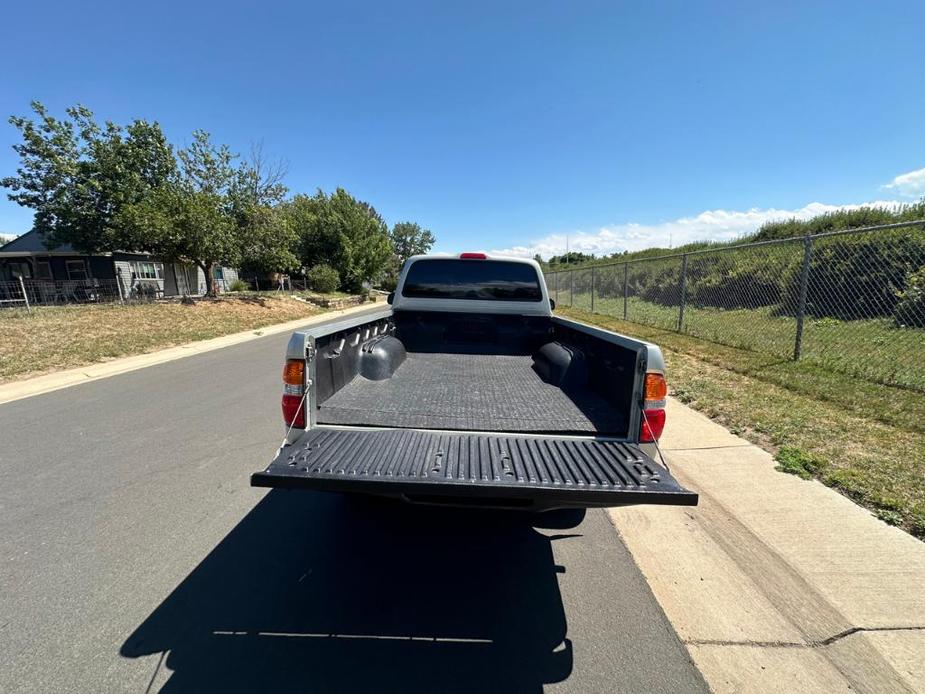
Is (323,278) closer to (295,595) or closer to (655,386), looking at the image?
(295,595)

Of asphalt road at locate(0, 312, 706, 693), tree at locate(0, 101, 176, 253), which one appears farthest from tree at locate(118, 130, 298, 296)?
asphalt road at locate(0, 312, 706, 693)

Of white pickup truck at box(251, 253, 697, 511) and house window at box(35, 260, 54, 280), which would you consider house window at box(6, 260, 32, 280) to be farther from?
white pickup truck at box(251, 253, 697, 511)

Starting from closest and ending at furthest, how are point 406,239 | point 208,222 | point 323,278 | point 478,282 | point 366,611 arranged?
point 366,611 → point 478,282 → point 208,222 → point 323,278 → point 406,239

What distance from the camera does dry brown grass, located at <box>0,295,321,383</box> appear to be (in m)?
9.02

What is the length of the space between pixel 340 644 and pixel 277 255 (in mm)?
24238

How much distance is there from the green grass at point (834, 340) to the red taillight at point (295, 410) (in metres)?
6.96

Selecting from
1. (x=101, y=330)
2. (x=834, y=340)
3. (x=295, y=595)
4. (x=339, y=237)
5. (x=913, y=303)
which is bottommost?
(x=295, y=595)

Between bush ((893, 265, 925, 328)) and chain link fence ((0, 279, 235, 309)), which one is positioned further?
chain link fence ((0, 279, 235, 309))

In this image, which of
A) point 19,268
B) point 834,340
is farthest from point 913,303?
point 19,268

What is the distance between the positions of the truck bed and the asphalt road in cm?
88

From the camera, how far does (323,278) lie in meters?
34.3

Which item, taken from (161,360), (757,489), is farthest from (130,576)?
(161,360)

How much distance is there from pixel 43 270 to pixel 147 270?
504 cm

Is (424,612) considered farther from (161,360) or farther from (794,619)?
(161,360)
